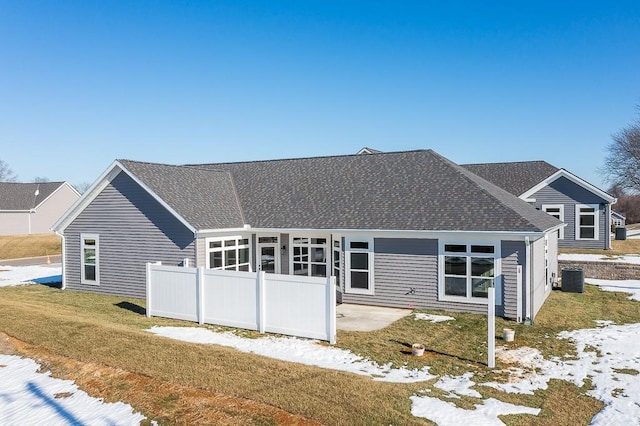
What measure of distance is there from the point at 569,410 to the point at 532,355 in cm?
336

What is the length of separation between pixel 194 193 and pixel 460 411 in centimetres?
1523

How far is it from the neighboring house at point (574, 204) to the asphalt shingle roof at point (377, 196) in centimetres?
1189

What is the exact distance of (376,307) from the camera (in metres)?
17.5

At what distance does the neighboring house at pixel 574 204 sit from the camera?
31516 millimetres

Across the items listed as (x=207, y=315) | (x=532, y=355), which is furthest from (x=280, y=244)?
(x=532, y=355)

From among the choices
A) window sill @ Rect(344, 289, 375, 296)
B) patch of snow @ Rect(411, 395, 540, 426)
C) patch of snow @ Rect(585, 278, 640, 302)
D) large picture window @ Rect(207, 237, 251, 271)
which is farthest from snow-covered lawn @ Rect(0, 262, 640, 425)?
patch of snow @ Rect(585, 278, 640, 302)

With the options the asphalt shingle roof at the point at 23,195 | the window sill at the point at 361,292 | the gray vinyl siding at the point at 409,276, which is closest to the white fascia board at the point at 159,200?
the window sill at the point at 361,292

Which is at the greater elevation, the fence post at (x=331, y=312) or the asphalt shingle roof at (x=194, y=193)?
the asphalt shingle roof at (x=194, y=193)

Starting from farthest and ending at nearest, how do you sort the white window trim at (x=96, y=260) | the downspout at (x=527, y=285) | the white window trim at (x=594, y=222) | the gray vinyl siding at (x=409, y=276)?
the white window trim at (x=594, y=222), the white window trim at (x=96, y=260), the gray vinyl siding at (x=409, y=276), the downspout at (x=527, y=285)

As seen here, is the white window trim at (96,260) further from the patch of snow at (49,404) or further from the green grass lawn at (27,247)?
the green grass lawn at (27,247)

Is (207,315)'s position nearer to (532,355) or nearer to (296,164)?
(532,355)

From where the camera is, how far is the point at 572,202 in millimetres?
32000

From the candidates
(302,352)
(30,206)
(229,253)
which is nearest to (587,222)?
(229,253)

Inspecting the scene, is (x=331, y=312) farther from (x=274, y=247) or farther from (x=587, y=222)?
(x=587, y=222)
